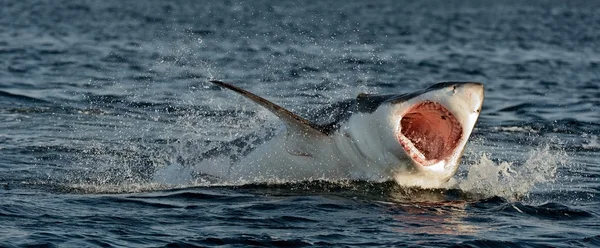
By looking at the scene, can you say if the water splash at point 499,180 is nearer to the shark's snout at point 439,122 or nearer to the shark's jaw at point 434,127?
the shark's jaw at point 434,127

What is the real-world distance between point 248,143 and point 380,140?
1.80 metres

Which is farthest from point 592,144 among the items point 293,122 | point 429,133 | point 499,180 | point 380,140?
point 293,122

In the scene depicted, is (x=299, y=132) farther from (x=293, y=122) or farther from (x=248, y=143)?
(x=248, y=143)

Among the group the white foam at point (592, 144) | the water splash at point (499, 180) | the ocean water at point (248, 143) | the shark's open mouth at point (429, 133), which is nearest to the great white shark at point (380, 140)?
the shark's open mouth at point (429, 133)

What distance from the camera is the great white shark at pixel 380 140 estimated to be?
967 cm

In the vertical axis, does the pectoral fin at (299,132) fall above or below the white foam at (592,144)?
below

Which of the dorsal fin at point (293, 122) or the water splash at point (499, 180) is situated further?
the water splash at point (499, 180)

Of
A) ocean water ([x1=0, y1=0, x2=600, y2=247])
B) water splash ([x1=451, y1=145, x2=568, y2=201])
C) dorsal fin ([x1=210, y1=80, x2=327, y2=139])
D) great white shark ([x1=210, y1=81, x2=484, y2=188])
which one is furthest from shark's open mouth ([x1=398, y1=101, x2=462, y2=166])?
water splash ([x1=451, y1=145, x2=568, y2=201])

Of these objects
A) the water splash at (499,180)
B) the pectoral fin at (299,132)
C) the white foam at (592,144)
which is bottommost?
the water splash at (499,180)

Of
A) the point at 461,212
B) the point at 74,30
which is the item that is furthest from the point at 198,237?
the point at 74,30

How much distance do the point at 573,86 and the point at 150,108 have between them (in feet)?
33.7

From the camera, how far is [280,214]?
9938mm

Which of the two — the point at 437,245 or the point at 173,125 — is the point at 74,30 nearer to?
the point at 173,125

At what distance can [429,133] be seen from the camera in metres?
10.1
